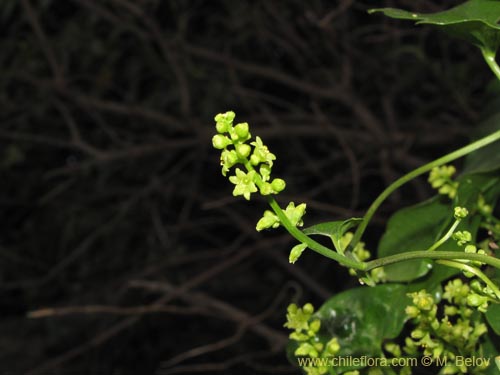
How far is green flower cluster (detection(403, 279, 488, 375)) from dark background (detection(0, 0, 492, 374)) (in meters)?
0.90

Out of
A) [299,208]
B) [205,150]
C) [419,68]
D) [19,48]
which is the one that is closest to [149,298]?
[205,150]

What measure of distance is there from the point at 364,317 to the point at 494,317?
15cm

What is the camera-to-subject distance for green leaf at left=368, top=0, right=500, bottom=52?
58cm

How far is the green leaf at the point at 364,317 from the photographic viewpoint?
27.0 inches

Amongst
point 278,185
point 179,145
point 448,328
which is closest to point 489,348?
point 448,328

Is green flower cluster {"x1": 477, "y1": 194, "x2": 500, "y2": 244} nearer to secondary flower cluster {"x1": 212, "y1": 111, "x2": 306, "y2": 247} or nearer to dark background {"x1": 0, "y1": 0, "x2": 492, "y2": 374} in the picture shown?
secondary flower cluster {"x1": 212, "y1": 111, "x2": 306, "y2": 247}

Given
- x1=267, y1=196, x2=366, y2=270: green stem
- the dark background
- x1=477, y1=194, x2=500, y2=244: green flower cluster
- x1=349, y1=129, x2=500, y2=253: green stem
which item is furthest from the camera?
the dark background

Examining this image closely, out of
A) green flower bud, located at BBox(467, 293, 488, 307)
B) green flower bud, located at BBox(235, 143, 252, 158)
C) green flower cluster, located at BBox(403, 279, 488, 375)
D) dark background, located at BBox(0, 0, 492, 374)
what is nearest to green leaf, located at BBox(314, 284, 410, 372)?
green flower cluster, located at BBox(403, 279, 488, 375)

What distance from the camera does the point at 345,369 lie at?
0.64m

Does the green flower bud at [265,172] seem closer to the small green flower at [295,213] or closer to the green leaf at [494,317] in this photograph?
the small green flower at [295,213]

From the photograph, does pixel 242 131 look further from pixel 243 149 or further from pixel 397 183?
pixel 397 183

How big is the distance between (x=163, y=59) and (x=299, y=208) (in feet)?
5.39

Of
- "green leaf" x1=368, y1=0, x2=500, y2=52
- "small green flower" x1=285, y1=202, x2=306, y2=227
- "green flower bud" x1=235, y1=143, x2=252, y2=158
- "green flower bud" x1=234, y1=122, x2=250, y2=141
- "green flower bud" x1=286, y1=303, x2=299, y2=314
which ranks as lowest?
"green flower bud" x1=286, y1=303, x2=299, y2=314

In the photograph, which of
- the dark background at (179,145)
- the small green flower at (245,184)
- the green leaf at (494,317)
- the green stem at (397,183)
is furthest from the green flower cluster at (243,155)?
the dark background at (179,145)
